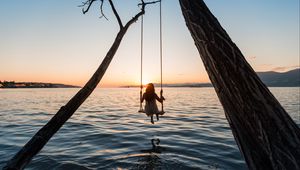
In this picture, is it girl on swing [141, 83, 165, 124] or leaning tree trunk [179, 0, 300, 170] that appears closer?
leaning tree trunk [179, 0, 300, 170]

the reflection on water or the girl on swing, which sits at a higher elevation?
the girl on swing

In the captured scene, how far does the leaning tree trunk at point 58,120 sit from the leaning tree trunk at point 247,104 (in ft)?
6.52

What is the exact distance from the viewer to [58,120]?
3543mm

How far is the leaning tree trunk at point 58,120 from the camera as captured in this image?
3.28 meters

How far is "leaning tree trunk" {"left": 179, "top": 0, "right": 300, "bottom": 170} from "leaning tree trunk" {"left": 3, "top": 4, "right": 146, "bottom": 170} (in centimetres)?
199

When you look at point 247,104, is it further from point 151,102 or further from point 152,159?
point 151,102

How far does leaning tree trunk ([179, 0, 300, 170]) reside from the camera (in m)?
1.92

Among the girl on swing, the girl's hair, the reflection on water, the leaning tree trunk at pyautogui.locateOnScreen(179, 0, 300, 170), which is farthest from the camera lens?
the girl's hair

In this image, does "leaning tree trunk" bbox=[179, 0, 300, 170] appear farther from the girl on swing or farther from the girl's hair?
the girl's hair

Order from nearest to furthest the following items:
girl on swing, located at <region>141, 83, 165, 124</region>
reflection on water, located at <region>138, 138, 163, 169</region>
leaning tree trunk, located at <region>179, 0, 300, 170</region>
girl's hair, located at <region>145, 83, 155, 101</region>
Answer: leaning tree trunk, located at <region>179, 0, 300, 170</region> < reflection on water, located at <region>138, 138, 163, 169</region> < girl on swing, located at <region>141, 83, 165, 124</region> < girl's hair, located at <region>145, 83, 155, 101</region>

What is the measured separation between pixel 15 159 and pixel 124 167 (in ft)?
17.4

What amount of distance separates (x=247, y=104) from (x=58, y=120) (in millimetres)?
2707

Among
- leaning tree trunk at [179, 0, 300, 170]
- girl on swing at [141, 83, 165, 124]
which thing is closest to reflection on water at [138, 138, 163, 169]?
girl on swing at [141, 83, 165, 124]

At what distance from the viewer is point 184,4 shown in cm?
238
